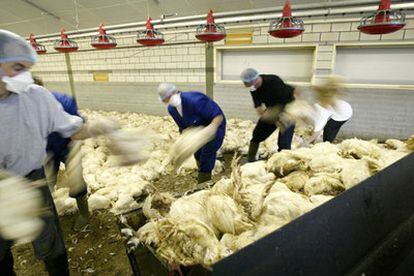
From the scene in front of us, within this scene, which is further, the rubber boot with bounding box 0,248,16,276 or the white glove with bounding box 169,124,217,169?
the white glove with bounding box 169,124,217,169

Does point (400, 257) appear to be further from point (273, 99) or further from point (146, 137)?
point (273, 99)

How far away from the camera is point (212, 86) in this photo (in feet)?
18.3

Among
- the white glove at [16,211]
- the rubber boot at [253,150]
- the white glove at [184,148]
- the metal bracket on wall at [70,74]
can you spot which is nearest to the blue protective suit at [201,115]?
the white glove at [184,148]

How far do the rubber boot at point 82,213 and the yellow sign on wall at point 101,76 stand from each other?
555cm

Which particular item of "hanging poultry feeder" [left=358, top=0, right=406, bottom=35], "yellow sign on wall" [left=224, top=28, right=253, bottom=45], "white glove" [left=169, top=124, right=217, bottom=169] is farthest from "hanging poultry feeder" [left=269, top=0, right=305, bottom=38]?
"yellow sign on wall" [left=224, top=28, right=253, bottom=45]

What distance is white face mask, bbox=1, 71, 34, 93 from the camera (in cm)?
113

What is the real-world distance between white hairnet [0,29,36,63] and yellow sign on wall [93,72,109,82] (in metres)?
6.26

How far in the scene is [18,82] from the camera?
45.7 inches

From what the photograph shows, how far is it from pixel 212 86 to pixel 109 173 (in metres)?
3.29

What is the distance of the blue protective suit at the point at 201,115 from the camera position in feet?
7.85

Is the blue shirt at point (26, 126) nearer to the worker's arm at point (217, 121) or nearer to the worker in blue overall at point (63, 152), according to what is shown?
the worker in blue overall at point (63, 152)

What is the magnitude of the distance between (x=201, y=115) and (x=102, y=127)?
118 centimetres

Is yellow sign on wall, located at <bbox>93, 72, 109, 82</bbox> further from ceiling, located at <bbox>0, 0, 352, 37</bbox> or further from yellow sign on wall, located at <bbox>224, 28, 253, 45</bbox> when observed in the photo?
yellow sign on wall, located at <bbox>224, 28, 253, 45</bbox>

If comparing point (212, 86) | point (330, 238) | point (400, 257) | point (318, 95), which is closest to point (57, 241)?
point (330, 238)
